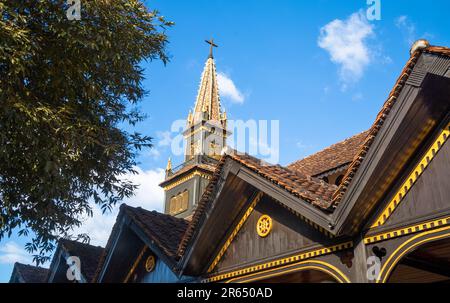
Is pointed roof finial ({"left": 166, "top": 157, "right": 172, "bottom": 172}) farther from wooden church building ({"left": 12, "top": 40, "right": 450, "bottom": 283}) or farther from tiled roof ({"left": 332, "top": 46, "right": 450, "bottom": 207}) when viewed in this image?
tiled roof ({"left": 332, "top": 46, "right": 450, "bottom": 207})

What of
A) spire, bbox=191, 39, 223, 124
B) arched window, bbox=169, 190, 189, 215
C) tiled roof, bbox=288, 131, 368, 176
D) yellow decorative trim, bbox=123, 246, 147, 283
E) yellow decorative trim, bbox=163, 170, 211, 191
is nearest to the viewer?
yellow decorative trim, bbox=123, 246, 147, 283

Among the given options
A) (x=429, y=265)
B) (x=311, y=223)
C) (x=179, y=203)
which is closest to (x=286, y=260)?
(x=311, y=223)

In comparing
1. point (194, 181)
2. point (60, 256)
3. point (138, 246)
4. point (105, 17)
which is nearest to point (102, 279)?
point (138, 246)

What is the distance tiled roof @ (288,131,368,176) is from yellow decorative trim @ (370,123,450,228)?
6390 millimetres

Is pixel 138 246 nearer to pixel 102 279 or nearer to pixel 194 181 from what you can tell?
pixel 102 279

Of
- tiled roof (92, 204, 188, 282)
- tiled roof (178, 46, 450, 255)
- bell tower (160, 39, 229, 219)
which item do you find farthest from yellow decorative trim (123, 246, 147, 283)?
bell tower (160, 39, 229, 219)

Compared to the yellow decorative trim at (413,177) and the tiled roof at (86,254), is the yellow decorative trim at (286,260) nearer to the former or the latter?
the yellow decorative trim at (413,177)

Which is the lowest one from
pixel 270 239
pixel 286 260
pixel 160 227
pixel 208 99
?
pixel 286 260

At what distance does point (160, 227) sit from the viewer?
48.6 ft

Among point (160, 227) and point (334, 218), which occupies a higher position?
point (160, 227)

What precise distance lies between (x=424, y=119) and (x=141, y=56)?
7.33 metres

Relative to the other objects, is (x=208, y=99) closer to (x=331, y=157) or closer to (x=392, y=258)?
(x=331, y=157)

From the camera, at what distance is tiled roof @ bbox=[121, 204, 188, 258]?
13.6 m

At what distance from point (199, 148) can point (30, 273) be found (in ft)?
103
